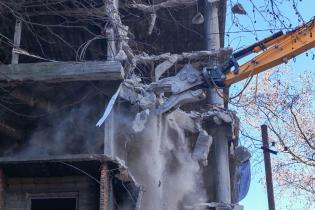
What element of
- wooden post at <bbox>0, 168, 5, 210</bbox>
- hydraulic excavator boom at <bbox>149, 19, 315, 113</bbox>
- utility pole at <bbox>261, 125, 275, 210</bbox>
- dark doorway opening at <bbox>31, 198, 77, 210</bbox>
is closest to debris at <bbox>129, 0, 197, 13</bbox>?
hydraulic excavator boom at <bbox>149, 19, 315, 113</bbox>

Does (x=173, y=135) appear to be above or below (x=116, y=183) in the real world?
above

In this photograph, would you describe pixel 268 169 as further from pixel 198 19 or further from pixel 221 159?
pixel 198 19

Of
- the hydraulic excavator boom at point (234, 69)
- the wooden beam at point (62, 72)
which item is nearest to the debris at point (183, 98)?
the hydraulic excavator boom at point (234, 69)

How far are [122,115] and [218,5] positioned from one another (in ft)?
14.5

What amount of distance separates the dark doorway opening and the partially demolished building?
0.06ft

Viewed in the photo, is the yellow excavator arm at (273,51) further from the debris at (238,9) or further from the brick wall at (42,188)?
the brick wall at (42,188)

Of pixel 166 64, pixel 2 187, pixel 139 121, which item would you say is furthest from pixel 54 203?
pixel 166 64

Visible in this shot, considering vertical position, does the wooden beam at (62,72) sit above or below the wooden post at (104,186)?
above

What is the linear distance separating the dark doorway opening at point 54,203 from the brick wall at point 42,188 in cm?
18

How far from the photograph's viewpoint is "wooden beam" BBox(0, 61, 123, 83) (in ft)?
32.4

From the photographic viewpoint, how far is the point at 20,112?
432 inches

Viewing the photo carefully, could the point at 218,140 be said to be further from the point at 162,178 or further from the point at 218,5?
the point at 218,5

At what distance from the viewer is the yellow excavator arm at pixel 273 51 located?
9.94 m

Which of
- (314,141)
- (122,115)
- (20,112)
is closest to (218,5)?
(122,115)
